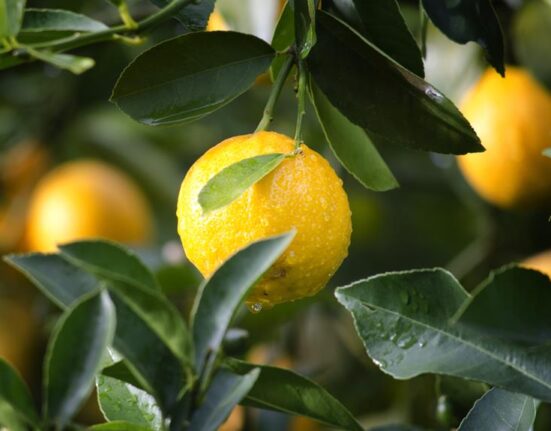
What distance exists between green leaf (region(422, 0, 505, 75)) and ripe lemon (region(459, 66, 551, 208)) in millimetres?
589

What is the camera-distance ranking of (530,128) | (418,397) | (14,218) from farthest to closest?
(14,218), (418,397), (530,128)

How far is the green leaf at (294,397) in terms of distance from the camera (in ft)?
2.57

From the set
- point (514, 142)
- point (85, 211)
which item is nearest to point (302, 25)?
point (514, 142)

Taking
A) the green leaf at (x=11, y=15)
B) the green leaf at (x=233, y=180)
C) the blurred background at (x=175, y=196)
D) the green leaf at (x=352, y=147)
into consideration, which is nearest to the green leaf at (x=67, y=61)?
the green leaf at (x=11, y=15)

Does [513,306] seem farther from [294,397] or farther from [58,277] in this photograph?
[58,277]

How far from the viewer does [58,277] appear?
0.66 metres

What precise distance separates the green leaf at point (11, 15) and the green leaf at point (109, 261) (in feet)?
0.63

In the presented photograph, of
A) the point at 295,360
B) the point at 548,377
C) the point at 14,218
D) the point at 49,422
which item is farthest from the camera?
the point at 14,218

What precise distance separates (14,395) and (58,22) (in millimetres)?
301

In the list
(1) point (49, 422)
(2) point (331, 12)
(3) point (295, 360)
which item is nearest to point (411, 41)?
(2) point (331, 12)

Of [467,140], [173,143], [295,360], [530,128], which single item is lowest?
[295,360]

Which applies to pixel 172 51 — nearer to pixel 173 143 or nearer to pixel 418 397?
pixel 418 397

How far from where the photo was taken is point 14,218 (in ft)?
7.15

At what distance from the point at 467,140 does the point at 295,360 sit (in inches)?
46.7
